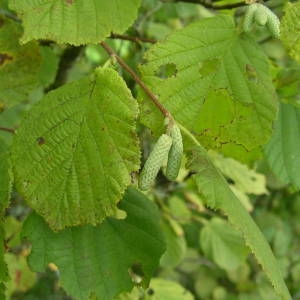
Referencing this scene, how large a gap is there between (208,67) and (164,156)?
A: 325mm

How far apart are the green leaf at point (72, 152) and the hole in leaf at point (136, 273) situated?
0.31 meters

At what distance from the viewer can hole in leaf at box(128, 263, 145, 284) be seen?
1412mm

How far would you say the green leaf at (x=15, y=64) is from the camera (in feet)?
4.47

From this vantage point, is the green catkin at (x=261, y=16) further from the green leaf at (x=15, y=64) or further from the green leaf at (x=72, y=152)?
the green leaf at (x=15, y=64)

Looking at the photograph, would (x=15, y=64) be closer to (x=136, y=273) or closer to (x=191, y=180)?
(x=136, y=273)

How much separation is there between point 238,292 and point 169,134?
2553mm

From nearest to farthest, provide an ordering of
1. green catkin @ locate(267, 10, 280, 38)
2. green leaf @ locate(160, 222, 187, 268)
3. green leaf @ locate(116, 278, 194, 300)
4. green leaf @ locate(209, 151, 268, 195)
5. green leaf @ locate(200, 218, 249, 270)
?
green catkin @ locate(267, 10, 280, 38) → green leaf @ locate(116, 278, 194, 300) → green leaf @ locate(209, 151, 268, 195) → green leaf @ locate(160, 222, 187, 268) → green leaf @ locate(200, 218, 249, 270)

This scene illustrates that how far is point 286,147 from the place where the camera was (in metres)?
1.50

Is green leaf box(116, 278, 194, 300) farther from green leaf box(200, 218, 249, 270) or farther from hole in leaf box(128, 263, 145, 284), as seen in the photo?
green leaf box(200, 218, 249, 270)

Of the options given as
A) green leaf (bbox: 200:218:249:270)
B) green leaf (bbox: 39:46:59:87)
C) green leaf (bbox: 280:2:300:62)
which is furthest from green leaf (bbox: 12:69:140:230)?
green leaf (bbox: 200:218:249:270)

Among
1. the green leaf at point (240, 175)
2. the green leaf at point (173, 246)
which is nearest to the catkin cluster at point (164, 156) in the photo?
the green leaf at point (240, 175)

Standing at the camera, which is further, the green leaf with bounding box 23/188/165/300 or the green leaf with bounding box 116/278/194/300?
the green leaf with bounding box 116/278/194/300

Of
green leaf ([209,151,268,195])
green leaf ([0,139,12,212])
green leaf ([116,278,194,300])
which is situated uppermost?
green leaf ([0,139,12,212])

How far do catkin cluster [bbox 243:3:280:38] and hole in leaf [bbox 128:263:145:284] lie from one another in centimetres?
61
